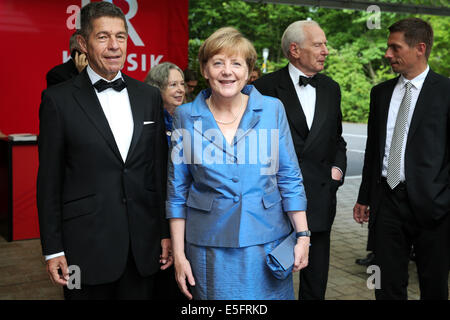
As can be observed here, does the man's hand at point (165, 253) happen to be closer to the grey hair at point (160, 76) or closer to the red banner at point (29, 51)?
the grey hair at point (160, 76)

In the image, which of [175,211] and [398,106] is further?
[398,106]

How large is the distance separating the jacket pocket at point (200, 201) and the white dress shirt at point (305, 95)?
144 cm

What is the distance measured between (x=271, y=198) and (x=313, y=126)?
4.11 ft

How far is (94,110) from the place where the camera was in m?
2.33

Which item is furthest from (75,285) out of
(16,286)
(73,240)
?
(16,286)

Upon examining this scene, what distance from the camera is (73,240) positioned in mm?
2346

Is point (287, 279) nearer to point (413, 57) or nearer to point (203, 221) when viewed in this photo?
point (203, 221)

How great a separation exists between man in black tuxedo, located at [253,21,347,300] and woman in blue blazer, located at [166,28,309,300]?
3.56ft

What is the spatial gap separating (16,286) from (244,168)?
3438 millimetres

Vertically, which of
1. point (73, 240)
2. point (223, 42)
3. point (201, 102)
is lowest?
point (73, 240)

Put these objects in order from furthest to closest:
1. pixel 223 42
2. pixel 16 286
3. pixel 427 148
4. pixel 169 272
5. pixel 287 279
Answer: pixel 16 286, pixel 169 272, pixel 427 148, pixel 287 279, pixel 223 42

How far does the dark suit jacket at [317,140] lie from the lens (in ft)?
11.3

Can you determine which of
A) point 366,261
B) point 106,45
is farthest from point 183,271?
point 366,261

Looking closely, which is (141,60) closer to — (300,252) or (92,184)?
(92,184)
